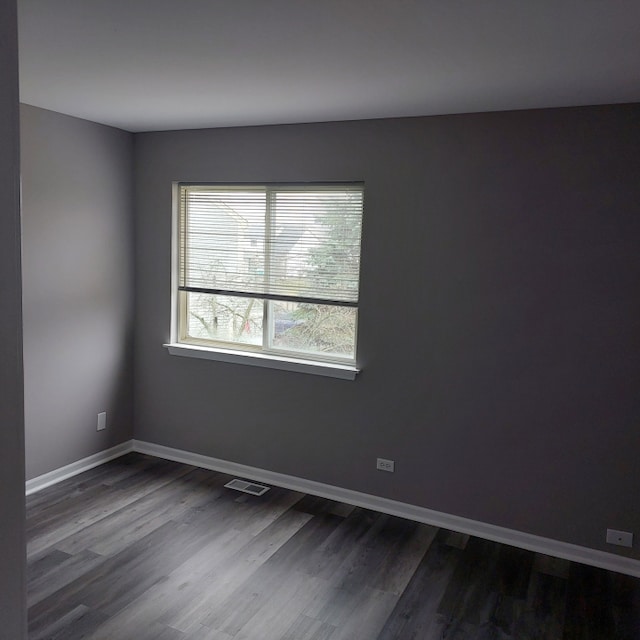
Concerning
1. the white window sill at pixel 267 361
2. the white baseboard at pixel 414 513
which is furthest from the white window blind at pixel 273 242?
the white baseboard at pixel 414 513

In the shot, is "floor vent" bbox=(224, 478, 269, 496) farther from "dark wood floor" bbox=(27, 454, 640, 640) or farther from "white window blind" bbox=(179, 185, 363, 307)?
"white window blind" bbox=(179, 185, 363, 307)

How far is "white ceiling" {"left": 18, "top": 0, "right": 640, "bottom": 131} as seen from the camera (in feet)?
6.43

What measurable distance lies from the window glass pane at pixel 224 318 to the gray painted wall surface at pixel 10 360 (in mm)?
2846

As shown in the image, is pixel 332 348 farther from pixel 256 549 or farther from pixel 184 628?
pixel 184 628

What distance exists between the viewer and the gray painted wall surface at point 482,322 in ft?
10.3

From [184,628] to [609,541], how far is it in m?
2.28

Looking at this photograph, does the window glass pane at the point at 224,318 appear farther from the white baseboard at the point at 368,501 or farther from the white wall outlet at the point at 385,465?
the white wall outlet at the point at 385,465

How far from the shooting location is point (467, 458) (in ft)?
11.7

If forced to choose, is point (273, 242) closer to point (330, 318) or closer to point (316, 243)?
point (316, 243)

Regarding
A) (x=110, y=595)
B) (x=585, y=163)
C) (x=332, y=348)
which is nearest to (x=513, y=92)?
(x=585, y=163)

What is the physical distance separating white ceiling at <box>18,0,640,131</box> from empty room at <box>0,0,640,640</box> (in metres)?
0.02

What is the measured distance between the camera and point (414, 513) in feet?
12.3

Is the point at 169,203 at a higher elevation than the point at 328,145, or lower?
lower

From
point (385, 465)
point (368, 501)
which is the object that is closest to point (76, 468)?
point (368, 501)
